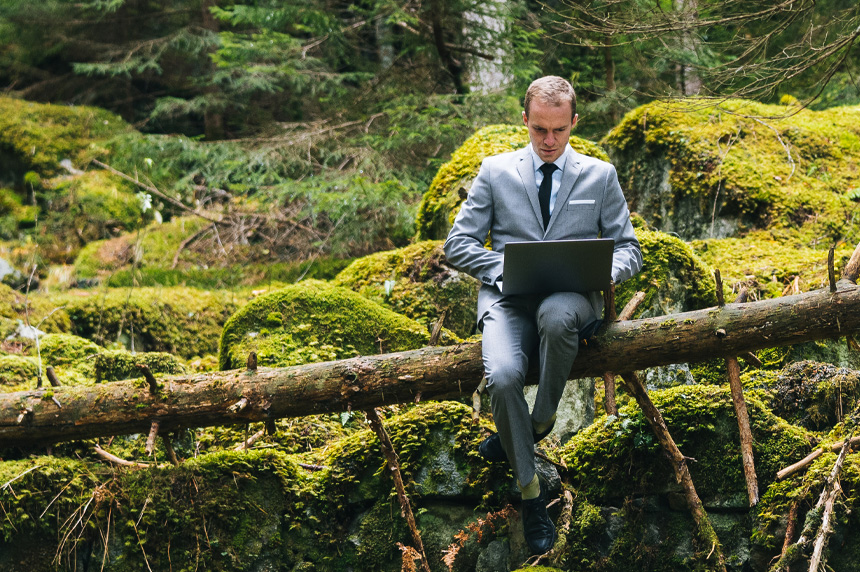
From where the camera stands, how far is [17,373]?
480cm

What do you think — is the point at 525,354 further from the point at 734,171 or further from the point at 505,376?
the point at 734,171

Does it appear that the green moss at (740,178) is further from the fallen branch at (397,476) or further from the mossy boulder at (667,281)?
the fallen branch at (397,476)

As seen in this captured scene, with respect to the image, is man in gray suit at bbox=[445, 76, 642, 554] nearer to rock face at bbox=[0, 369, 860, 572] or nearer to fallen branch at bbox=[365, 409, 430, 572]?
rock face at bbox=[0, 369, 860, 572]

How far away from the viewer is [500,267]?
3.42m

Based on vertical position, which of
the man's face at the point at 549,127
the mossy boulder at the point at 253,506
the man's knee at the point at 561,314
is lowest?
the mossy boulder at the point at 253,506

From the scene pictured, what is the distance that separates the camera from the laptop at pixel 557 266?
3.10 m

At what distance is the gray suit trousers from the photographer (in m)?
3.25

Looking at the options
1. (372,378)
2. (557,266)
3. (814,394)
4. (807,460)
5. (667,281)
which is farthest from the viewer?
(667,281)

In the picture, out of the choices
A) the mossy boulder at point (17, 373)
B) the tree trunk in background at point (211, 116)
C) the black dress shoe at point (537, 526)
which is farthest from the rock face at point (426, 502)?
the tree trunk in background at point (211, 116)

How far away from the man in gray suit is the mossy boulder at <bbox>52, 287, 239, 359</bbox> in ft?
13.6

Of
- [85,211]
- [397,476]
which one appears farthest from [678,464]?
[85,211]

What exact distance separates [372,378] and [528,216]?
3.78 feet

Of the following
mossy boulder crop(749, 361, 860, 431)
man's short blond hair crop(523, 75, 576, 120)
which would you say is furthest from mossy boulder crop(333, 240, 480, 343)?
man's short blond hair crop(523, 75, 576, 120)

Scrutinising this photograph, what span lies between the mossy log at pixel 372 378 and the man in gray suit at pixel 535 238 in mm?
236
